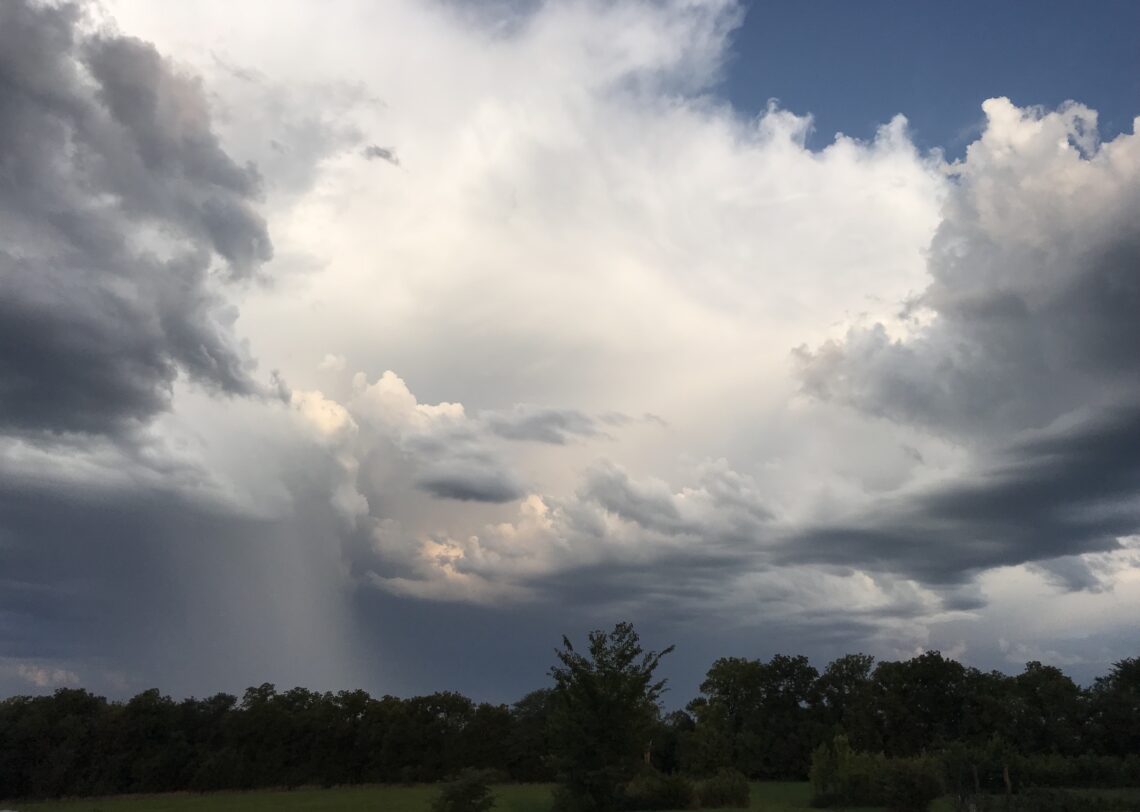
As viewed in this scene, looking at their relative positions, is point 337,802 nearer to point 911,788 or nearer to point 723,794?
point 723,794

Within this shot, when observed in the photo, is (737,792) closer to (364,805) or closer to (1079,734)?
(364,805)

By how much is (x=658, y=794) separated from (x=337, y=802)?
21732 mm

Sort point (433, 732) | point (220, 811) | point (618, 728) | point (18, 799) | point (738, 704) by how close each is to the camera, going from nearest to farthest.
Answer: point (618, 728), point (220, 811), point (18, 799), point (433, 732), point (738, 704)

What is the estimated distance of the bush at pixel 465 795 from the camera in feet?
114

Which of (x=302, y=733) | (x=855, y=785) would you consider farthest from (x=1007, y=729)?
(x=302, y=733)

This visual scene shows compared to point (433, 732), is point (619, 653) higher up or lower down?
higher up

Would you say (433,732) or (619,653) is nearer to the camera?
(619,653)

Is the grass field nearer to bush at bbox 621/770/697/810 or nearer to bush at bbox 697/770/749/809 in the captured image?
bush at bbox 697/770/749/809

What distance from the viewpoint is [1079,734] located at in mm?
80188

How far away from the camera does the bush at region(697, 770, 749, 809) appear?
180ft

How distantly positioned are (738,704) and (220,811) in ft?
190

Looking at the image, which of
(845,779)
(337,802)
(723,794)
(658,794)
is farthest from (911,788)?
(337,802)

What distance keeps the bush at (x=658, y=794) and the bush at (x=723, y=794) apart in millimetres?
939

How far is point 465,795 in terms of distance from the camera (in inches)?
1374
